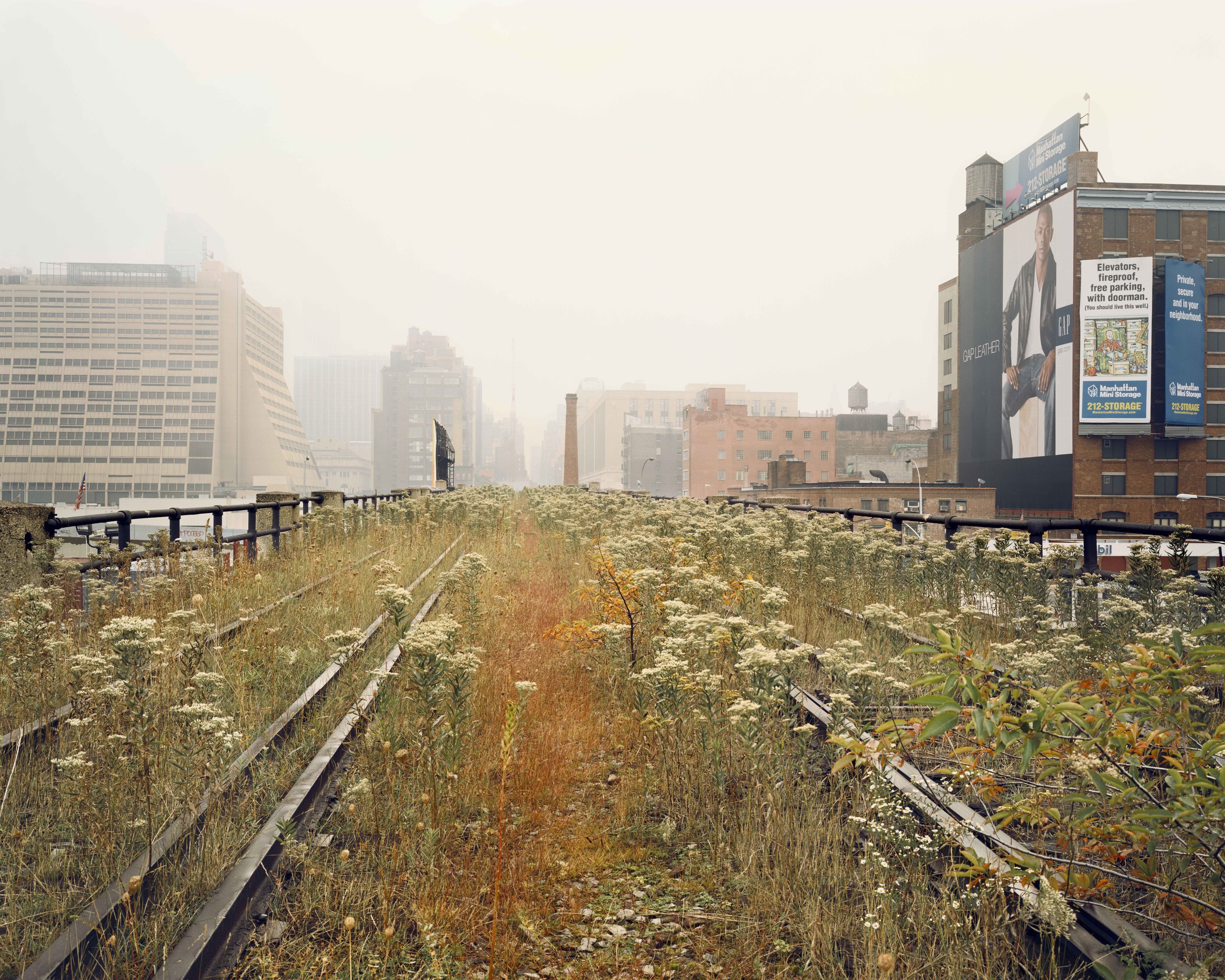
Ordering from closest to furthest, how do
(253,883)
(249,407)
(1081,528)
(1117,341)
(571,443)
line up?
(253,883) < (1081,528) < (1117,341) < (571,443) < (249,407)

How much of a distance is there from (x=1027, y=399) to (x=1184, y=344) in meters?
12.6

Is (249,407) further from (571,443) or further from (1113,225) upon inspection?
(1113,225)

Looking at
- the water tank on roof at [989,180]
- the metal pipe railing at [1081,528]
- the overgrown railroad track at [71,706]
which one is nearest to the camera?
the overgrown railroad track at [71,706]

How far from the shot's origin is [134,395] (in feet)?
461

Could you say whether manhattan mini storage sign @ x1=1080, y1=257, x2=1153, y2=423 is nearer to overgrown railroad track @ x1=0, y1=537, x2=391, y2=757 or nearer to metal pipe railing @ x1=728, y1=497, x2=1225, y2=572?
metal pipe railing @ x1=728, y1=497, x2=1225, y2=572

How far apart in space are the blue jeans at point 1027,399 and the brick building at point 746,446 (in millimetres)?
45239

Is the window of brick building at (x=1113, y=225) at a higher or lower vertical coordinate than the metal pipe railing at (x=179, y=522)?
higher

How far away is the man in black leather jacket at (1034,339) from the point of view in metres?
64.6

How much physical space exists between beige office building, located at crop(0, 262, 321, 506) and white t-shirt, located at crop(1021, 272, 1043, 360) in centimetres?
13938

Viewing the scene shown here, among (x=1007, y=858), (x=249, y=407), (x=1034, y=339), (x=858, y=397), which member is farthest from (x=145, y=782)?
(x=249, y=407)

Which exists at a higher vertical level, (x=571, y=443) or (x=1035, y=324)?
(x=1035, y=324)

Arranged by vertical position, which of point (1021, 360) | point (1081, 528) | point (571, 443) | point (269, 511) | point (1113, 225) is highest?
point (1113, 225)

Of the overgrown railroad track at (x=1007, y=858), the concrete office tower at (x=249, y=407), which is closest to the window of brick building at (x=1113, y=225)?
the overgrown railroad track at (x=1007, y=858)

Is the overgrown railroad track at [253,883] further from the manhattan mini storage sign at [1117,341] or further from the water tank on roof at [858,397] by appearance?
the water tank on roof at [858,397]
